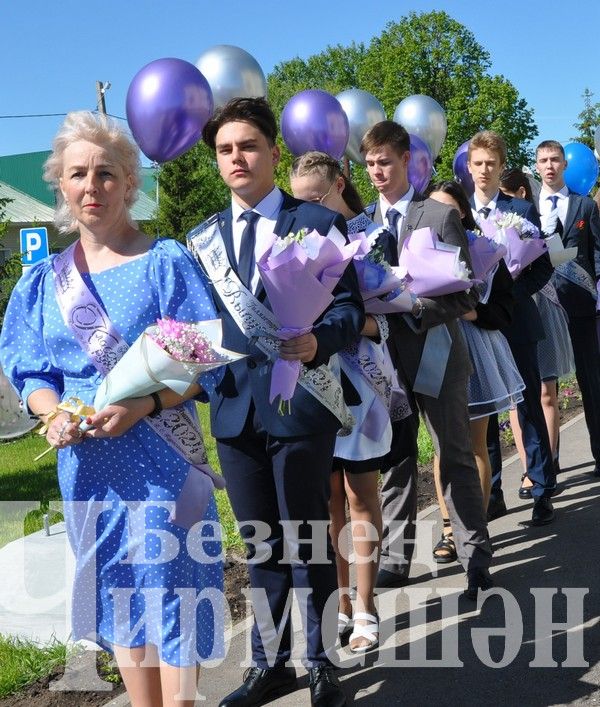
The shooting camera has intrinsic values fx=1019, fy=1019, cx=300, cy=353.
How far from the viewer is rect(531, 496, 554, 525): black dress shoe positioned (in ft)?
20.0

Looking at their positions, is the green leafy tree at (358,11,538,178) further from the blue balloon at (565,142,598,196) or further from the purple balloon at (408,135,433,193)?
the purple balloon at (408,135,433,193)

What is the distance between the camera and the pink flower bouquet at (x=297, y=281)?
330cm

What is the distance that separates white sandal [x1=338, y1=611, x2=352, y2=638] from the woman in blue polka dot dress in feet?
4.17

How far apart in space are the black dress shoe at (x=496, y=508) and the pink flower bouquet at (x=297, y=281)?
3180 millimetres

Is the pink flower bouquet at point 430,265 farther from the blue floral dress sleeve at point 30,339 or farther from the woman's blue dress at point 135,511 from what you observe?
the blue floral dress sleeve at point 30,339

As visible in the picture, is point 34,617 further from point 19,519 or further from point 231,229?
point 19,519

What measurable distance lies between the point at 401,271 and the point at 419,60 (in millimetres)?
45832

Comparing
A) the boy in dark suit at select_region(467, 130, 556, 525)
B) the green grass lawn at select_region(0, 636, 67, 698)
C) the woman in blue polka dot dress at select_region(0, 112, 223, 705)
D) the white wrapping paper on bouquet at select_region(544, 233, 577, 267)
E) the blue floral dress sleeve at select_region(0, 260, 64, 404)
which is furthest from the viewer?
the white wrapping paper on bouquet at select_region(544, 233, 577, 267)

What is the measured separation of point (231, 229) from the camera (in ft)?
12.6

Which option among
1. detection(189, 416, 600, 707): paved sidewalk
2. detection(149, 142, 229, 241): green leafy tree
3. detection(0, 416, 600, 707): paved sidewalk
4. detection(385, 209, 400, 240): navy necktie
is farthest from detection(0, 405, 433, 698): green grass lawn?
detection(149, 142, 229, 241): green leafy tree

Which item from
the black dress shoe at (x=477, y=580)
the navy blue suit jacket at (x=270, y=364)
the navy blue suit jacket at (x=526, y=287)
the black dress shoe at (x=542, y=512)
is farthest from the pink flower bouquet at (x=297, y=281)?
the black dress shoe at (x=542, y=512)

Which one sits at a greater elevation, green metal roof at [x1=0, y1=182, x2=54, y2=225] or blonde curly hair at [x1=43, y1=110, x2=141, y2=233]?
green metal roof at [x1=0, y1=182, x2=54, y2=225]

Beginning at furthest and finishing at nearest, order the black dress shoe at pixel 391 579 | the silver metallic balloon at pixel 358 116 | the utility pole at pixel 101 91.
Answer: the utility pole at pixel 101 91, the silver metallic balloon at pixel 358 116, the black dress shoe at pixel 391 579

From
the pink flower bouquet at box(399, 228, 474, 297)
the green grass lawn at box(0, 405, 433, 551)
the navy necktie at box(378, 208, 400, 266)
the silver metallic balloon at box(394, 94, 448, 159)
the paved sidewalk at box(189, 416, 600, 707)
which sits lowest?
the paved sidewalk at box(189, 416, 600, 707)
